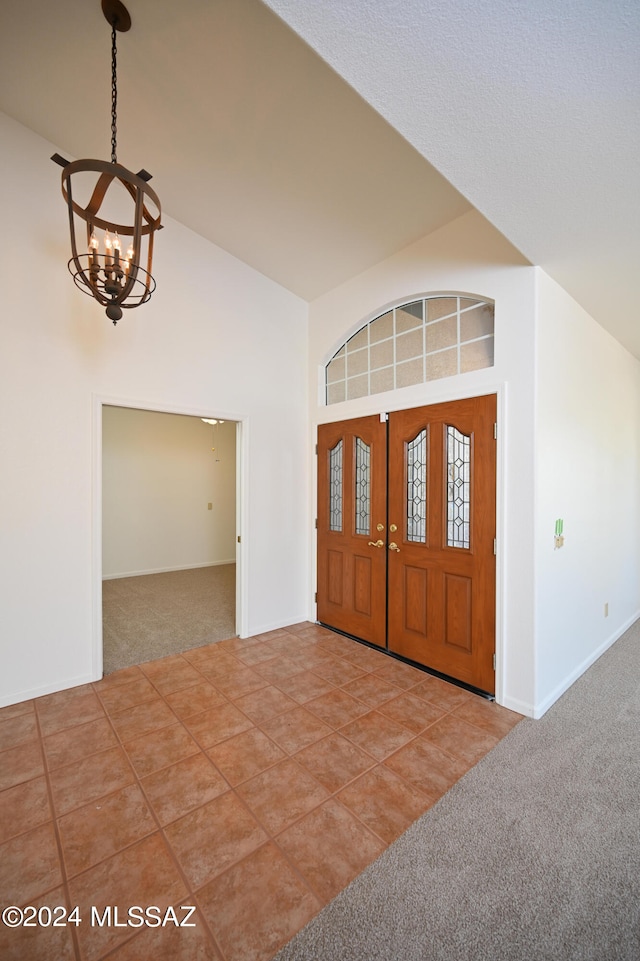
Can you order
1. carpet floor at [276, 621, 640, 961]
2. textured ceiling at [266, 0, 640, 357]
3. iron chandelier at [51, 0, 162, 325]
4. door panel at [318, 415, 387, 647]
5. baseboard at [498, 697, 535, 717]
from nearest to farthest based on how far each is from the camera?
1. textured ceiling at [266, 0, 640, 357]
2. carpet floor at [276, 621, 640, 961]
3. iron chandelier at [51, 0, 162, 325]
4. baseboard at [498, 697, 535, 717]
5. door panel at [318, 415, 387, 647]

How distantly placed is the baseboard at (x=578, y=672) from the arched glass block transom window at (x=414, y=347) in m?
2.34

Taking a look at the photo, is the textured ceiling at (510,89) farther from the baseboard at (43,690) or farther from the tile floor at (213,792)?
the baseboard at (43,690)

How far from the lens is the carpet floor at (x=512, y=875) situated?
130cm

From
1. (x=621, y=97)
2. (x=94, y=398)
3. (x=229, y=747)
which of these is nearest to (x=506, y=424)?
(x=621, y=97)

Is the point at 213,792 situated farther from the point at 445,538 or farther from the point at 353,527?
the point at 353,527

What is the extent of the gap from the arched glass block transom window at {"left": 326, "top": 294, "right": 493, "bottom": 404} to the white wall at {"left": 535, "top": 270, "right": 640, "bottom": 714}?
458 mm

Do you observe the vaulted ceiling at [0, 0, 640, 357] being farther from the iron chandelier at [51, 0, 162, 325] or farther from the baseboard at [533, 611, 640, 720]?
the baseboard at [533, 611, 640, 720]

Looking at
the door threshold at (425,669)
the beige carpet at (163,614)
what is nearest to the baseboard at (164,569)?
the beige carpet at (163,614)

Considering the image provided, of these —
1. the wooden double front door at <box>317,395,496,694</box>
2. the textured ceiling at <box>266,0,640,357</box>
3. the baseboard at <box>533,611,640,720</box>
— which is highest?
the textured ceiling at <box>266,0,640,357</box>

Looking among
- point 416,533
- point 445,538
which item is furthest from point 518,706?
point 416,533

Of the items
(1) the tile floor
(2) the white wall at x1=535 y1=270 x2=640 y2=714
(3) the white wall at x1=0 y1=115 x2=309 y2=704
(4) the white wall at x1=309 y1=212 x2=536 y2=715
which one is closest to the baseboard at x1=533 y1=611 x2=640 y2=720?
(2) the white wall at x1=535 y1=270 x2=640 y2=714

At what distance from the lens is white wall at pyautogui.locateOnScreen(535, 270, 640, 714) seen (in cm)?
263

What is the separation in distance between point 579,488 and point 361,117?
293cm

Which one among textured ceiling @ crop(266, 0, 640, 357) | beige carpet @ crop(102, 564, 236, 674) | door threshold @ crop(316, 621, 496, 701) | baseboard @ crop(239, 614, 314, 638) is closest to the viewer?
textured ceiling @ crop(266, 0, 640, 357)
